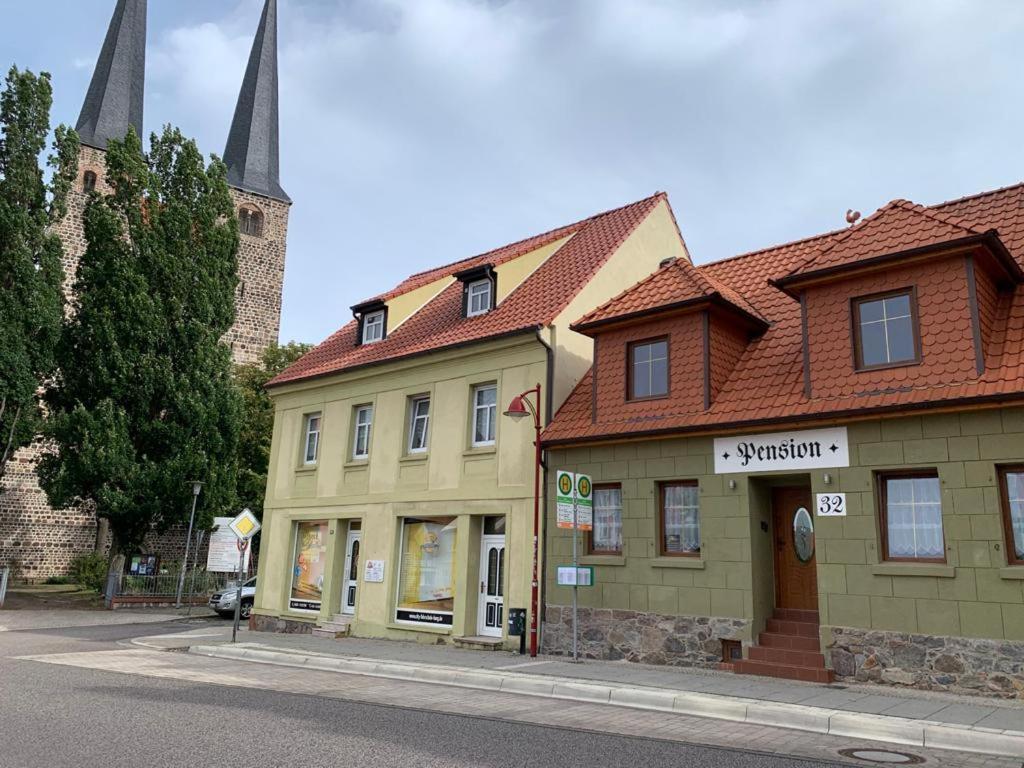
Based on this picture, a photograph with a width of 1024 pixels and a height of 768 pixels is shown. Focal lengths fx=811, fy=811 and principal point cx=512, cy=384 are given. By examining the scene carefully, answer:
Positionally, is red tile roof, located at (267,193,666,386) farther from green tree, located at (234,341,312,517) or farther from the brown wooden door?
green tree, located at (234,341,312,517)

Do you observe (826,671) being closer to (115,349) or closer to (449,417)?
(449,417)

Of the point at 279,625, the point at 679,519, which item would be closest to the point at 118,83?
the point at 279,625

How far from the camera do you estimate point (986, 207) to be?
559 inches

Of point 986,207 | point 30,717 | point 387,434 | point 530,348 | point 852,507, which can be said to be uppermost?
point 986,207

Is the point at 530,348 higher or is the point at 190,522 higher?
the point at 530,348

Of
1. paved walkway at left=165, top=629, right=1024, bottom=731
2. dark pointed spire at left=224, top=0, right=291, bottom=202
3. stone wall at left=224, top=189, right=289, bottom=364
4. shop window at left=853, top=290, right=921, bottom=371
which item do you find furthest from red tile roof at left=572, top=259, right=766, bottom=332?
dark pointed spire at left=224, top=0, right=291, bottom=202

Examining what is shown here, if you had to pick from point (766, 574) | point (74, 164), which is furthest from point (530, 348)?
point (74, 164)

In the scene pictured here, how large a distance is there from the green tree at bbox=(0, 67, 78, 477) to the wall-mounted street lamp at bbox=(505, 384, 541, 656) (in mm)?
20468

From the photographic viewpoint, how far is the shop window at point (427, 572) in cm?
1717

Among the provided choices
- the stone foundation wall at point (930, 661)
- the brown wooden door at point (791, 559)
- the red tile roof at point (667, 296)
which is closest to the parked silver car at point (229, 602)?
the red tile roof at point (667, 296)

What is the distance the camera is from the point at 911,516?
11375mm

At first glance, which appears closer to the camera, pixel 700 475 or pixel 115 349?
pixel 700 475

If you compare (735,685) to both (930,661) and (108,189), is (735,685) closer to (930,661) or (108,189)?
(930,661)

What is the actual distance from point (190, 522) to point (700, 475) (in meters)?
22.6
